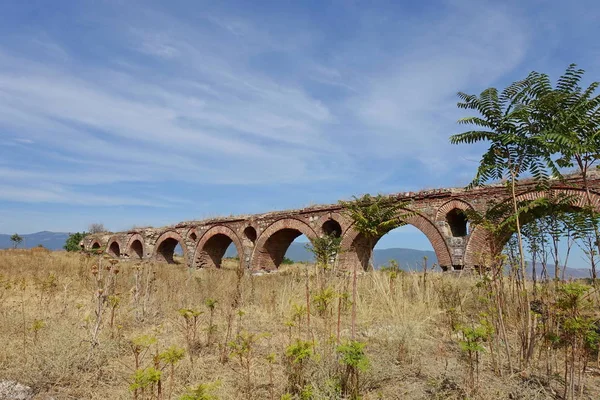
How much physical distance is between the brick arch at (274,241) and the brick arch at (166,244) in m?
6.68

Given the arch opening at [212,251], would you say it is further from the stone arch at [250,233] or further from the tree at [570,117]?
the tree at [570,117]

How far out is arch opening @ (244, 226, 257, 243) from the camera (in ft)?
66.6

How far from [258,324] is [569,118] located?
14.7 ft

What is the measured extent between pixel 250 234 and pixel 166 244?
29.5 ft

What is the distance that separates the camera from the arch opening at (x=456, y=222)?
45.4 ft

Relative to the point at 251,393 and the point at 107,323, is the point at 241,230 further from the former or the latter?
the point at 251,393

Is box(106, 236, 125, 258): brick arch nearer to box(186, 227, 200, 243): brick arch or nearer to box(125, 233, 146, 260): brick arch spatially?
box(125, 233, 146, 260): brick arch

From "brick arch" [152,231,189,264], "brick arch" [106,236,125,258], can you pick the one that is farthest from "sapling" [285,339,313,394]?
"brick arch" [106,236,125,258]

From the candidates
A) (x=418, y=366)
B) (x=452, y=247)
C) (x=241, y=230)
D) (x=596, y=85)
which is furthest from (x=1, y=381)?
(x=241, y=230)

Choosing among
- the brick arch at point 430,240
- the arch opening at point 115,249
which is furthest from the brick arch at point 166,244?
the brick arch at point 430,240

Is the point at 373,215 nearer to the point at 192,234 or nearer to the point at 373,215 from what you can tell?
the point at 373,215

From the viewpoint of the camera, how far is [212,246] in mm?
23031

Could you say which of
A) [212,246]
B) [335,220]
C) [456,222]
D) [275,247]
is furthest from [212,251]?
[456,222]

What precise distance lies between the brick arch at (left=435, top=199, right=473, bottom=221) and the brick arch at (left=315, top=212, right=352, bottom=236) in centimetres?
340
